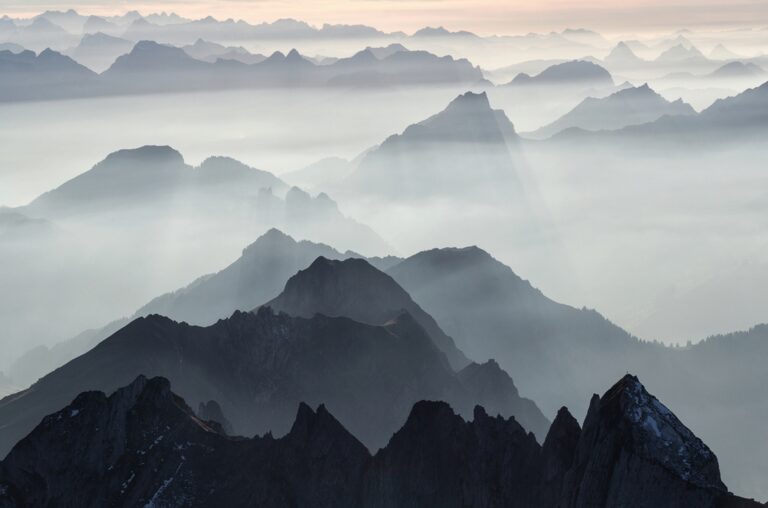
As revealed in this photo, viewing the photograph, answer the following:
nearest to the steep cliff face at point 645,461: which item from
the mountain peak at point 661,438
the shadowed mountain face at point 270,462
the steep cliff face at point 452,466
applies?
the mountain peak at point 661,438

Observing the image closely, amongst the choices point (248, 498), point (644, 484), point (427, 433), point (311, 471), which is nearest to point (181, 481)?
point (248, 498)

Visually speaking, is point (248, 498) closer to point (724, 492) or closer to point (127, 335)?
point (724, 492)

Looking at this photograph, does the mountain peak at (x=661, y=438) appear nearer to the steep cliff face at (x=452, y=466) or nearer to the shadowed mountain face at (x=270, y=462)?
the shadowed mountain face at (x=270, y=462)

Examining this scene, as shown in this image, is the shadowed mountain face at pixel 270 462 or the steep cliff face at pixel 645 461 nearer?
the steep cliff face at pixel 645 461

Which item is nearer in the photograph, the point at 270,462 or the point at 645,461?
the point at 645,461

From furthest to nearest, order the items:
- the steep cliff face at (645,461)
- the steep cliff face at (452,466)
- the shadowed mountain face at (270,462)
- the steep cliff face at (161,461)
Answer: the steep cliff face at (161,461)
the shadowed mountain face at (270,462)
the steep cliff face at (452,466)
the steep cliff face at (645,461)

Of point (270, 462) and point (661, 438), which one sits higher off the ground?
point (661, 438)

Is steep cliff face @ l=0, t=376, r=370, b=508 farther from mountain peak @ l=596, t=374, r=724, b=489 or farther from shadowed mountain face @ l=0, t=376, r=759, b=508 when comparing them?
mountain peak @ l=596, t=374, r=724, b=489

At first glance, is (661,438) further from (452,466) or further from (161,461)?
(161,461)

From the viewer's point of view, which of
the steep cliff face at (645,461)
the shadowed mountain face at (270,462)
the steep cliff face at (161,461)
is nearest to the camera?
the steep cliff face at (645,461)

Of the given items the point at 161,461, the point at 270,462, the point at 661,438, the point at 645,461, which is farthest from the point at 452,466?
the point at 661,438

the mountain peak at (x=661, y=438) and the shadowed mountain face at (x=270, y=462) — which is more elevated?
the mountain peak at (x=661, y=438)
